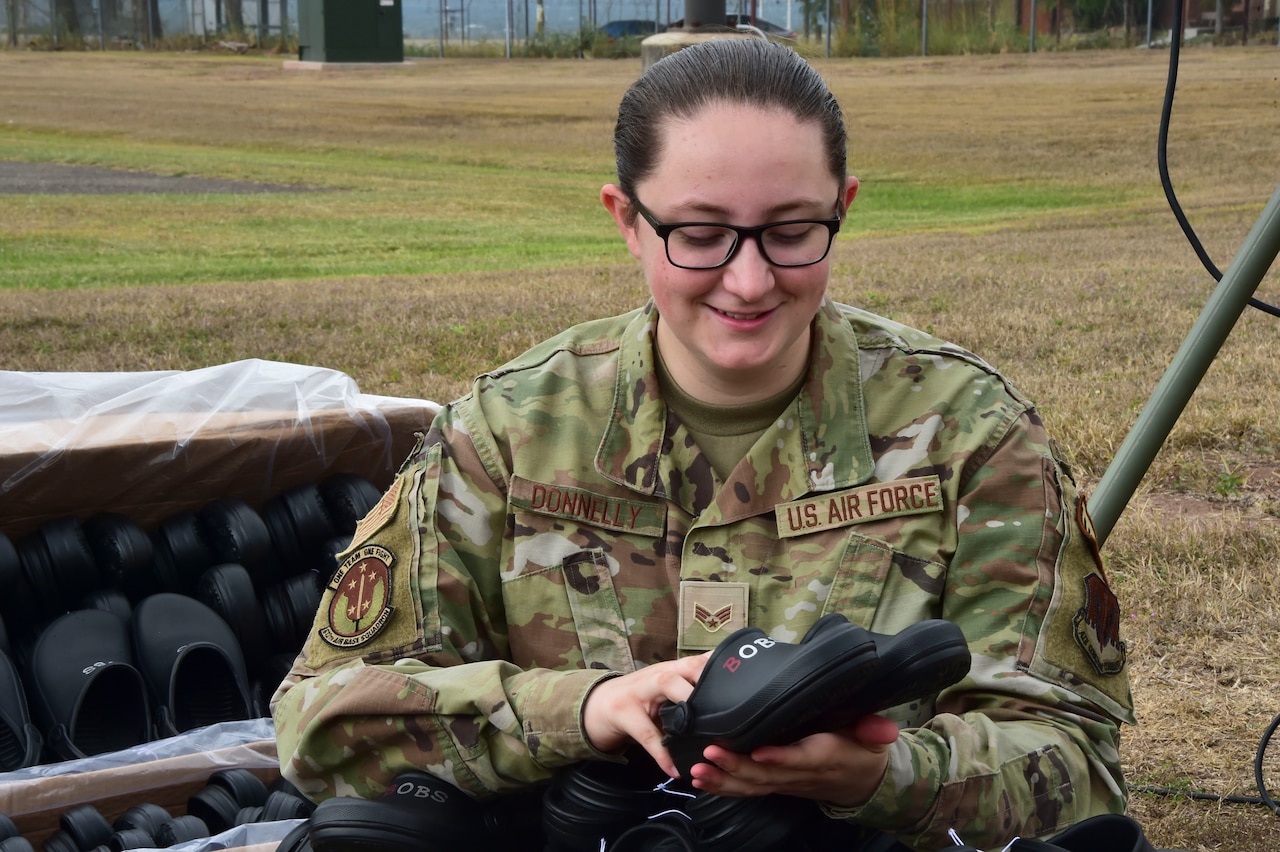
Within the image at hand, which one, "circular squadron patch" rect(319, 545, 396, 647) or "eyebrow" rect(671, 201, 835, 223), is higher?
"eyebrow" rect(671, 201, 835, 223)

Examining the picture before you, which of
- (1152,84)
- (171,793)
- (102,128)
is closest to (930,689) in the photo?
(171,793)

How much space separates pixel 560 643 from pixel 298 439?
145cm

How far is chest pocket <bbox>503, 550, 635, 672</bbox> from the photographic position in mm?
1762

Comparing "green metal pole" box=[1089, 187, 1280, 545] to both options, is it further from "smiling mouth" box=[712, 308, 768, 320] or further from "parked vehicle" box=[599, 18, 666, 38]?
"parked vehicle" box=[599, 18, 666, 38]

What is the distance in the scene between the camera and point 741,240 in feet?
5.21

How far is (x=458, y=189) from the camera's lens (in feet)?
55.5

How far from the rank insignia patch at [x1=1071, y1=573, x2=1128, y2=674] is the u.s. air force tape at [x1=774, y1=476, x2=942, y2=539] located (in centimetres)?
21

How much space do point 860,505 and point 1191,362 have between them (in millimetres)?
875

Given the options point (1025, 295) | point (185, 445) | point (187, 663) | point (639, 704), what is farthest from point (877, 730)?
point (1025, 295)

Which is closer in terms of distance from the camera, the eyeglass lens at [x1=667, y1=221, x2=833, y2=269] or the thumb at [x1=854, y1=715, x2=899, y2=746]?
the thumb at [x1=854, y1=715, x2=899, y2=746]

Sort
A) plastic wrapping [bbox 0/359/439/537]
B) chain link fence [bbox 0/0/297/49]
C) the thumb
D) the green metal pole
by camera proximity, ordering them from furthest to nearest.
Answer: chain link fence [bbox 0/0/297/49] < plastic wrapping [bbox 0/359/439/537] < the green metal pole < the thumb

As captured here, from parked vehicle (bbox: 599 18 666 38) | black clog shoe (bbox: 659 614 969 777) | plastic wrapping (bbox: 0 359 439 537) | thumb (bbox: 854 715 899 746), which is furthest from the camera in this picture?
parked vehicle (bbox: 599 18 666 38)

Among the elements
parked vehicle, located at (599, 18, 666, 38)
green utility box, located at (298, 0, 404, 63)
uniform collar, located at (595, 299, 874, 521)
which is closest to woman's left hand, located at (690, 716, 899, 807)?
uniform collar, located at (595, 299, 874, 521)

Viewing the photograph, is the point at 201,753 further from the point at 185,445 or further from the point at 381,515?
the point at 381,515
